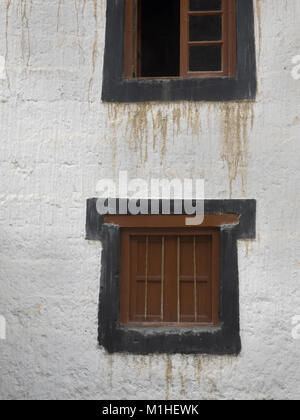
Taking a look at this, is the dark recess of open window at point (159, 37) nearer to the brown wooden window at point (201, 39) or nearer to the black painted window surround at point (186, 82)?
the brown wooden window at point (201, 39)

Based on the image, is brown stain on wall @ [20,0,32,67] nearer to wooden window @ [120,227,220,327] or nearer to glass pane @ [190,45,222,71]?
glass pane @ [190,45,222,71]

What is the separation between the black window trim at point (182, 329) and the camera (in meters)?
4.57

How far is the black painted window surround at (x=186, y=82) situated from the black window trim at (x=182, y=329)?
0.97 m

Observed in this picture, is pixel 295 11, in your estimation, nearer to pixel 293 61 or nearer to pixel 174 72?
pixel 293 61

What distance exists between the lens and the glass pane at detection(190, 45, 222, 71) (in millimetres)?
4996

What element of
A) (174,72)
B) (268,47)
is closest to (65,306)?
(268,47)

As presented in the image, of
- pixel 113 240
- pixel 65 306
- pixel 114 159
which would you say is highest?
pixel 114 159

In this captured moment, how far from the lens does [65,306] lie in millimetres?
4680

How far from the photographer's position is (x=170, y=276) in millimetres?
4742

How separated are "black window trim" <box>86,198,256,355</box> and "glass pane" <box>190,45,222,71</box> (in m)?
1.28

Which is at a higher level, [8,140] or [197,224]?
[8,140]

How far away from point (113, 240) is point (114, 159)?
72 cm

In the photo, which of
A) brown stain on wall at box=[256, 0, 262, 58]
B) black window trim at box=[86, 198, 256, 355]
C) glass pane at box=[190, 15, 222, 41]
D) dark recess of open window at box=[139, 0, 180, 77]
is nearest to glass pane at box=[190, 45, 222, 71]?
glass pane at box=[190, 15, 222, 41]

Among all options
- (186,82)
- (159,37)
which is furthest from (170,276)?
(159,37)
